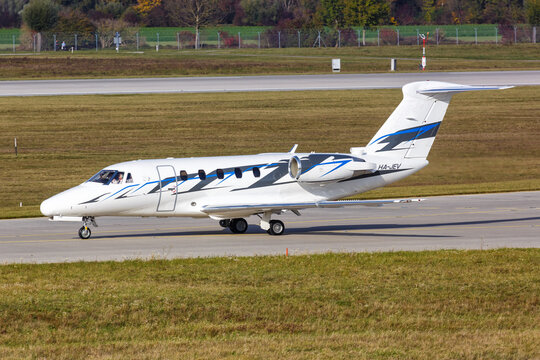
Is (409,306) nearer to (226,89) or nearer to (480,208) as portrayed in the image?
(480,208)

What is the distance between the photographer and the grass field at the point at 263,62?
88.3 metres

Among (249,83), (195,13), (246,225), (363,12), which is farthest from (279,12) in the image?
(246,225)

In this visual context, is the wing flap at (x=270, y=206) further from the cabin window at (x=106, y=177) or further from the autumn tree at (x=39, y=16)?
the autumn tree at (x=39, y=16)

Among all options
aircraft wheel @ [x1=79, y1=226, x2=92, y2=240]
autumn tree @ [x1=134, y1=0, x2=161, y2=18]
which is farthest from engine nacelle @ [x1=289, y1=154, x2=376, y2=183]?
autumn tree @ [x1=134, y1=0, x2=161, y2=18]

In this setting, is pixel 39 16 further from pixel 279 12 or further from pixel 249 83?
pixel 249 83

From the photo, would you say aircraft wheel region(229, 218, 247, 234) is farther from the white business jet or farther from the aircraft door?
the aircraft door

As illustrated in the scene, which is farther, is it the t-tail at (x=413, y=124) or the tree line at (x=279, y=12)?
the tree line at (x=279, y=12)

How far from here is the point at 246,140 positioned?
56.1 meters

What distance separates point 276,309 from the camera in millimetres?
16922

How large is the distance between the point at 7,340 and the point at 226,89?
198 ft

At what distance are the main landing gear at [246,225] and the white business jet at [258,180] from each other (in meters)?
0.03

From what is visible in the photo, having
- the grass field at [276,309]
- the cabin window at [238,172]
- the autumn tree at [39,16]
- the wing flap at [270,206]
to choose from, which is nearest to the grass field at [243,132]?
the wing flap at [270,206]

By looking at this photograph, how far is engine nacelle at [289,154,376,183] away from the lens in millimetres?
28797

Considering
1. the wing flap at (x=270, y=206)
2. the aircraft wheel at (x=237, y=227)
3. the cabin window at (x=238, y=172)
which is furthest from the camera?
the aircraft wheel at (x=237, y=227)
